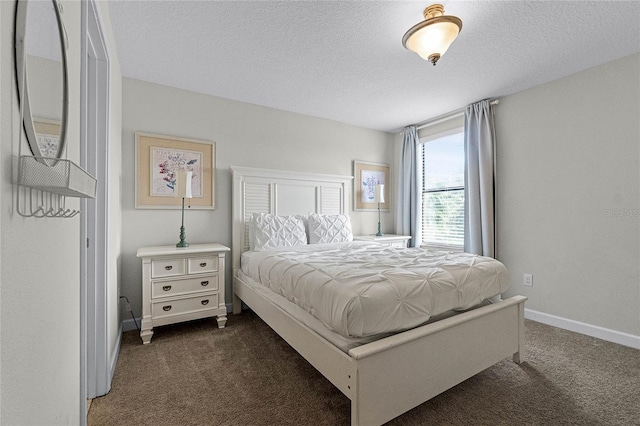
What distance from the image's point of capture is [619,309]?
2.48 m

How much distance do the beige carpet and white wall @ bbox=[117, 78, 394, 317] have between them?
1013mm

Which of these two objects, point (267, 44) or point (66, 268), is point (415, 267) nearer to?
point (66, 268)

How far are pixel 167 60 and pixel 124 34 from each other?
1.23ft

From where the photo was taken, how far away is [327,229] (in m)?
3.40

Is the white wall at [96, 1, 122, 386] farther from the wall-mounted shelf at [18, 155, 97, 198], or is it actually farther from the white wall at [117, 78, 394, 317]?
the wall-mounted shelf at [18, 155, 97, 198]

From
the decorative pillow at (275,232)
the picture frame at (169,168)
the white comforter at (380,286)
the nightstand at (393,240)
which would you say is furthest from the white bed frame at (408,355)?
the nightstand at (393,240)

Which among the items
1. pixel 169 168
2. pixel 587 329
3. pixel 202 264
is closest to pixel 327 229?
pixel 202 264

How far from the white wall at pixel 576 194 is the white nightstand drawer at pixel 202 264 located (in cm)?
318

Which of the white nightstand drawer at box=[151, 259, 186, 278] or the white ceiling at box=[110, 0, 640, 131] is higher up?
the white ceiling at box=[110, 0, 640, 131]

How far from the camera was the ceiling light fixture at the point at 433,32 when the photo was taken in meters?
1.81

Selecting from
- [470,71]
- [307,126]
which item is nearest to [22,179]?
[470,71]

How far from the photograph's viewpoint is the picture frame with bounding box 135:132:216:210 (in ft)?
9.33

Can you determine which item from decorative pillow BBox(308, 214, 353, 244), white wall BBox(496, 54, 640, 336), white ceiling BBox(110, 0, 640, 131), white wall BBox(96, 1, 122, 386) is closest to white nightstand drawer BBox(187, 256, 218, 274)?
Answer: white wall BBox(96, 1, 122, 386)

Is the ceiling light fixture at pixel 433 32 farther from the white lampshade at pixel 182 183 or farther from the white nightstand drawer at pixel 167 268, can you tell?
the white nightstand drawer at pixel 167 268
